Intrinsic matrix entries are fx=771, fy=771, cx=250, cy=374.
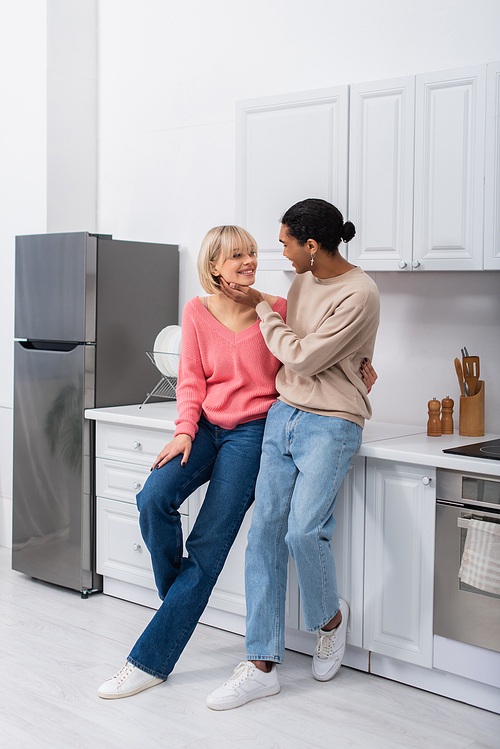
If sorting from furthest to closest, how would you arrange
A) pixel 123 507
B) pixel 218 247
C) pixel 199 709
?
pixel 123 507
pixel 218 247
pixel 199 709

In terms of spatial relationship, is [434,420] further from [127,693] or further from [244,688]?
[127,693]

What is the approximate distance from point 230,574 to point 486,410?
42.8 inches

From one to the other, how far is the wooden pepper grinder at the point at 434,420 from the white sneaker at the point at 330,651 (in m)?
0.66

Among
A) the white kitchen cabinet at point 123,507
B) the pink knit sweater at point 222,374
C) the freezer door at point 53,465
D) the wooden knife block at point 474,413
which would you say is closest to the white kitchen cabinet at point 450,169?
the wooden knife block at point 474,413

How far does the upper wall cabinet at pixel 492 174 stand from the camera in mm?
2297

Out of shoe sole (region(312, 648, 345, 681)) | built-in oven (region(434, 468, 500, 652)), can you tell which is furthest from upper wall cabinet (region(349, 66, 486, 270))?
shoe sole (region(312, 648, 345, 681))

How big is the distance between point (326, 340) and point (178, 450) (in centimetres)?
61

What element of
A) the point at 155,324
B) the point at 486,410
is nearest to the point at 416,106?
the point at 486,410

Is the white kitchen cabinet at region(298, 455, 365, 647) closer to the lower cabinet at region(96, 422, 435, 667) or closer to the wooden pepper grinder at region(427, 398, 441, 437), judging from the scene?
the lower cabinet at region(96, 422, 435, 667)

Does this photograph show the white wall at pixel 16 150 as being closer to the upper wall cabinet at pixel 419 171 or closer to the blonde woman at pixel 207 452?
the blonde woman at pixel 207 452

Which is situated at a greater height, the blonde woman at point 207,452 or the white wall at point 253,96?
the white wall at point 253,96

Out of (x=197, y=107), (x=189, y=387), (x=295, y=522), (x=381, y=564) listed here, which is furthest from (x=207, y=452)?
(x=197, y=107)

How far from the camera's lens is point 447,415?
2.66 m

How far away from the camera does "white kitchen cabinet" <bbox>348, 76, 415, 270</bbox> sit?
8.14 feet
